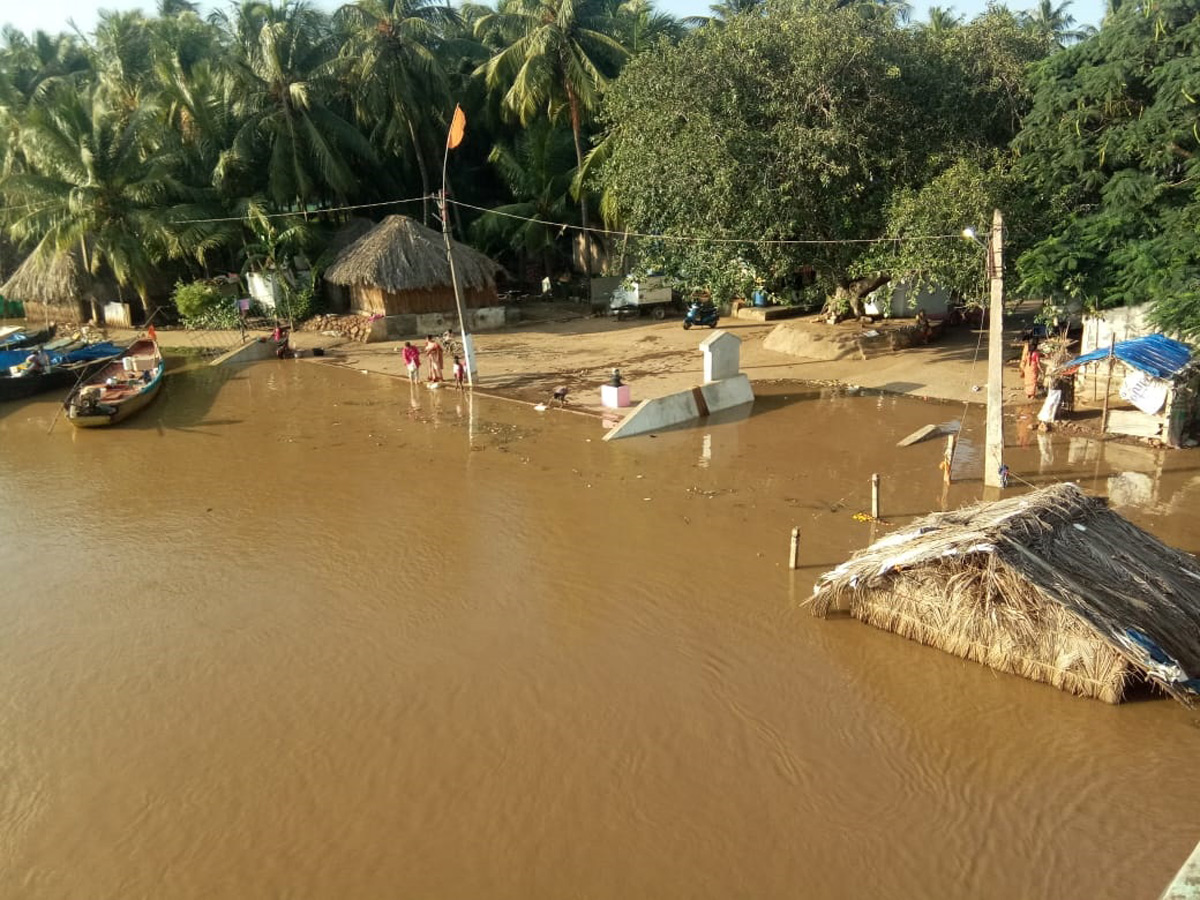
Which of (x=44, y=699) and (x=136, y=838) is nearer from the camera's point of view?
(x=136, y=838)

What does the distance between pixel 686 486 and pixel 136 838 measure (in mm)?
8179

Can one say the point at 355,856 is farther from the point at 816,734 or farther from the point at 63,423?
the point at 63,423

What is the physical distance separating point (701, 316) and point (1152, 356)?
43.0 ft

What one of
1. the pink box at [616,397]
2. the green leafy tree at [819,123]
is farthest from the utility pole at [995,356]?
the pink box at [616,397]

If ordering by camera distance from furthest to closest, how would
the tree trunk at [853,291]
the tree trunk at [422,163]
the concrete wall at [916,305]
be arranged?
the tree trunk at [422,163] < the concrete wall at [916,305] < the tree trunk at [853,291]

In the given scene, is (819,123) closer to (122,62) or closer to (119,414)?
(119,414)

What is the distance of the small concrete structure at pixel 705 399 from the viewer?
1480cm

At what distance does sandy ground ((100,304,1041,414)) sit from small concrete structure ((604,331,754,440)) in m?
1.15

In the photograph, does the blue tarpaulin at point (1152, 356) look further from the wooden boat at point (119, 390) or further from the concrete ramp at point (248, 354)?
the concrete ramp at point (248, 354)

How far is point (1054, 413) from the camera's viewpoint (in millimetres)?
13984

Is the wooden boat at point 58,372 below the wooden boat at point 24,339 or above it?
below

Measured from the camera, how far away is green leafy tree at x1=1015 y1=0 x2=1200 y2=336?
13.6 m

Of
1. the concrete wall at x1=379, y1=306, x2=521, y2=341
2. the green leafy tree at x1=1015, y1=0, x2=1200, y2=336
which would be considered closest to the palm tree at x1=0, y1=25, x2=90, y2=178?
the concrete wall at x1=379, y1=306, x2=521, y2=341

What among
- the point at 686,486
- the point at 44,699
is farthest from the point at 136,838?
the point at 686,486
